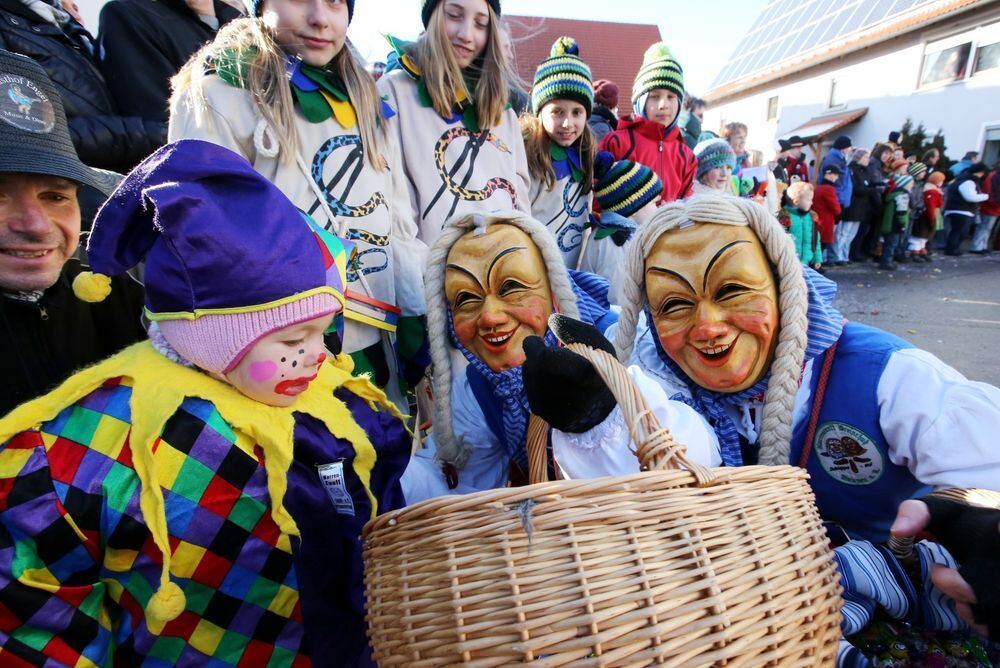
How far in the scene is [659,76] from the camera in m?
3.59

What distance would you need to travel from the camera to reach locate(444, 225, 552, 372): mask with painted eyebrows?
1.46m

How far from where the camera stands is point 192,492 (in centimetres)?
100

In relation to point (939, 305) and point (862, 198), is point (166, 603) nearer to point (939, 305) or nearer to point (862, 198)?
point (939, 305)

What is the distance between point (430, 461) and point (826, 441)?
1.03 meters

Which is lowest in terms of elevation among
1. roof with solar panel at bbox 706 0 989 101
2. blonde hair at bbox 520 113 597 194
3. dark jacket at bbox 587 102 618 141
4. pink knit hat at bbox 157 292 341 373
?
pink knit hat at bbox 157 292 341 373

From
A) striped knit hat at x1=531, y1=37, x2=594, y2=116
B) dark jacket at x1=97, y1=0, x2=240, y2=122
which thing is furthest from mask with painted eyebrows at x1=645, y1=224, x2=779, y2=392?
dark jacket at x1=97, y1=0, x2=240, y2=122

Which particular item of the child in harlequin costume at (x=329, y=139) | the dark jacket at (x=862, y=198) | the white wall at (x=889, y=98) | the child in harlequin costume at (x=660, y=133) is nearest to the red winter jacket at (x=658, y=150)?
the child in harlequin costume at (x=660, y=133)

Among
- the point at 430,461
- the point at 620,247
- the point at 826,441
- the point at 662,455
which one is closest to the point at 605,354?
the point at 662,455

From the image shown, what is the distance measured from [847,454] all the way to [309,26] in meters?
1.80

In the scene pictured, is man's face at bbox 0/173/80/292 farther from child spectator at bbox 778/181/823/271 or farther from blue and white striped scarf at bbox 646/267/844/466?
child spectator at bbox 778/181/823/271

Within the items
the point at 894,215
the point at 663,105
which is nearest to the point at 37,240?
the point at 663,105

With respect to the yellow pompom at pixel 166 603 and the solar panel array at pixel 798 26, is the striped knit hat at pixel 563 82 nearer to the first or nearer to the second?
the yellow pompom at pixel 166 603

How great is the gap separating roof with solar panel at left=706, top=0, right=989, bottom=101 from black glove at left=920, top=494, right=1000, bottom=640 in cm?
1705

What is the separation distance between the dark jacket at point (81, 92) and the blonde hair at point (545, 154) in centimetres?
155
